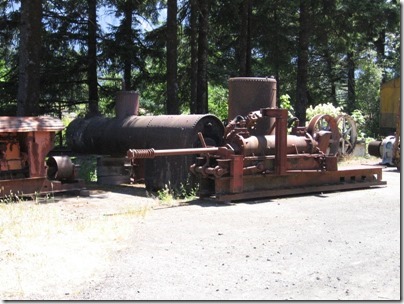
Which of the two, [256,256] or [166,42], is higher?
[166,42]

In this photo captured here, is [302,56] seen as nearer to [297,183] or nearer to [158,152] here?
[297,183]

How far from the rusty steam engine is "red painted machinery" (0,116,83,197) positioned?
5.66ft

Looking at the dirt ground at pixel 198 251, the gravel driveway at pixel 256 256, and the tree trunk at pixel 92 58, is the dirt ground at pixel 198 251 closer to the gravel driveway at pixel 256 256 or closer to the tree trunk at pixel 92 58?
the gravel driveway at pixel 256 256

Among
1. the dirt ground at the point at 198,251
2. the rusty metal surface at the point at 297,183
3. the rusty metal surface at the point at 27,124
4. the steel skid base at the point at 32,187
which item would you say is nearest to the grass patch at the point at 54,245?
the dirt ground at the point at 198,251

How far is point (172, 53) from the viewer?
1600 cm

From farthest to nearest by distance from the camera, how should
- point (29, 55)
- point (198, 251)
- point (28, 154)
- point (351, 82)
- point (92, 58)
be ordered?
point (351, 82)
point (92, 58)
point (29, 55)
point (28, 154)
point (198, 251)

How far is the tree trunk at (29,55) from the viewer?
12.6 metres

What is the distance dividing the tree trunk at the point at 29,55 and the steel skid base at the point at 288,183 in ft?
18.1

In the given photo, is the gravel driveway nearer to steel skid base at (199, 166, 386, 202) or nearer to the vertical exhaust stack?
steel skid base at (199, 166, 386, 202)

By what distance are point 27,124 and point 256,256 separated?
→ 557cm

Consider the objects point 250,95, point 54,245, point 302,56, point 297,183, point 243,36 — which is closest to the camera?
point 54,245

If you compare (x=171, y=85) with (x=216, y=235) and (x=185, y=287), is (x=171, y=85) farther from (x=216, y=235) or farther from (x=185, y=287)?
(x=185, y=287)

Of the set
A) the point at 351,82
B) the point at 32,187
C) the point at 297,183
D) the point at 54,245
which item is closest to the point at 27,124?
the point at 32,187

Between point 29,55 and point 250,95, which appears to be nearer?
point 250,95
